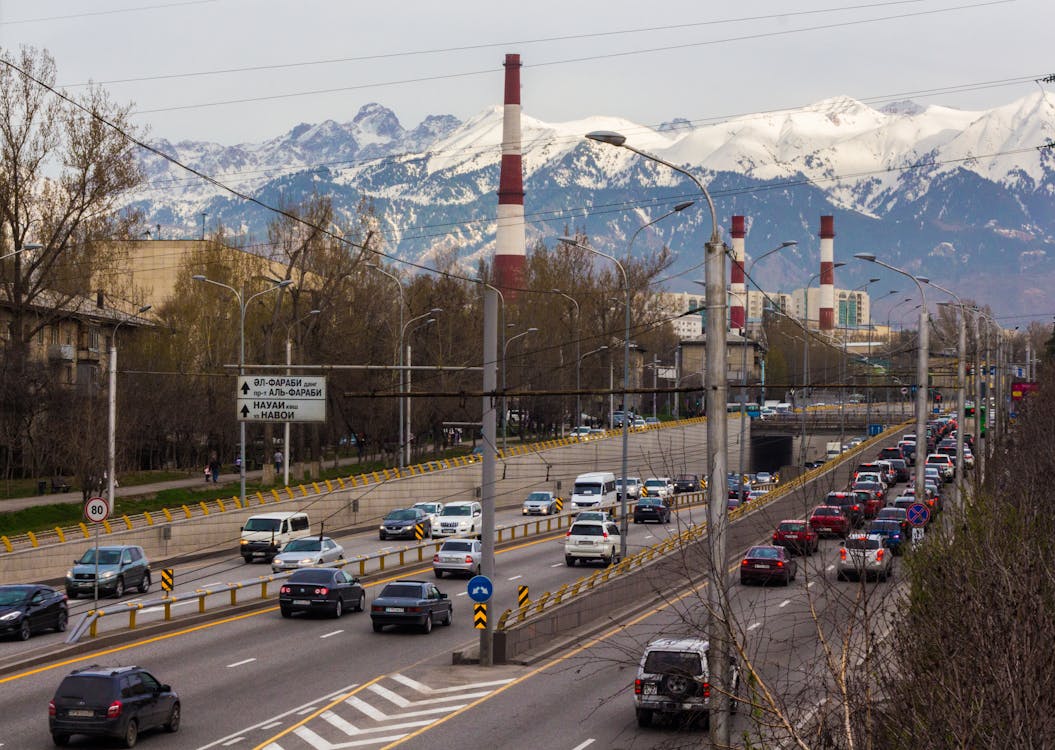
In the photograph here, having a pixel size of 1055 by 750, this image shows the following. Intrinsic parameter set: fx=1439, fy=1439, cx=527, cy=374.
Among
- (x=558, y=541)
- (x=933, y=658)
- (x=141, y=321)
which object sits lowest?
(x=558, y=541)

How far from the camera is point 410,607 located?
→ 38031 mm

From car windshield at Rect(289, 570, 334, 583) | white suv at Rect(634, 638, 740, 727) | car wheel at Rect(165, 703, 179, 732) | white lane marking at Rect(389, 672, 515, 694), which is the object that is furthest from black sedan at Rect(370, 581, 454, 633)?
white suv at Rect(634, 638, 740, 727)

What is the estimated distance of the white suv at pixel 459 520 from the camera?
6291 centimetres

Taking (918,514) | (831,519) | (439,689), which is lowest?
(439,689)

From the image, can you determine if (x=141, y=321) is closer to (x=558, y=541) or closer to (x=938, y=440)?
(x=558, y=541)

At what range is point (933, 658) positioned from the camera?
1625 centimetres

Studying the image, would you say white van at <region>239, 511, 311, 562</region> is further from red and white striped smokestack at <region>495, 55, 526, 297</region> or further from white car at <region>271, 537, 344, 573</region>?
red and white striped smokestack at <region>495, 55, 526, 297</region>

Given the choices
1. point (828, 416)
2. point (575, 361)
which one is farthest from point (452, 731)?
point (828, 416)

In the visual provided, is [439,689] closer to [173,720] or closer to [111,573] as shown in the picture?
[173,720]

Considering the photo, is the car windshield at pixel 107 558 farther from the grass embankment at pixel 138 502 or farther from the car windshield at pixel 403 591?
the car windshield at pixel 403 591

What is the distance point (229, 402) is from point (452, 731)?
59212 mm

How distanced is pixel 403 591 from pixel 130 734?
15165 millimetres

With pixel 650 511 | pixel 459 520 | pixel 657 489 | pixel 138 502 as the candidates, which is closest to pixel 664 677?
→ pixel 459 520

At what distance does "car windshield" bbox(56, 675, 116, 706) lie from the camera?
23750 mm
